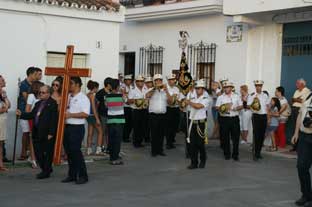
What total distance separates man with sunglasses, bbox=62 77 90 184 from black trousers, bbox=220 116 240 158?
4.48 metres

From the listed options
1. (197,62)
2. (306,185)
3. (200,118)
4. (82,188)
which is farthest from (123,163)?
(197,62)

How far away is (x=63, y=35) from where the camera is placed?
42.5 ft

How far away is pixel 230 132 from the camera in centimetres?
1304

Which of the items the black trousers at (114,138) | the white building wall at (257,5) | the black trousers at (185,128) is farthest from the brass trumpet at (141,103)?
the white building wall at (257,5)

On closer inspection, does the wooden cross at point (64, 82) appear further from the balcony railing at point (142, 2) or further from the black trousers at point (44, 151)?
the balcony railing at point (142, 2)

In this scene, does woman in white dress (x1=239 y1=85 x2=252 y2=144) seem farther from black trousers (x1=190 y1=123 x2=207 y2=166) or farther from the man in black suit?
the man in black suit

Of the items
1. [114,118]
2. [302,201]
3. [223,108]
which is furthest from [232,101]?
[302,201]

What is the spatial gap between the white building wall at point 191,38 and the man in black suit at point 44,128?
7.96m

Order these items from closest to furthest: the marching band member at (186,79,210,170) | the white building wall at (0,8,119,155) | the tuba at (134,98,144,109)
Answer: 1. the marching band member at (186,79,210,170)
2. the white building wall at (0,8,119,155)
3. the tuba at (134,98,144,109)

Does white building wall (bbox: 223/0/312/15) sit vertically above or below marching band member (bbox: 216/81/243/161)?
above

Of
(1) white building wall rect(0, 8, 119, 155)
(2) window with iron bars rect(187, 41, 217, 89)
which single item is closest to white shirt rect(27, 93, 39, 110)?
(1) white building wall rect(0, 8, 119, 155)

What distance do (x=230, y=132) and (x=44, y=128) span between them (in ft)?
16.5

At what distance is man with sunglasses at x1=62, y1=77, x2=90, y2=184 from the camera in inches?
368

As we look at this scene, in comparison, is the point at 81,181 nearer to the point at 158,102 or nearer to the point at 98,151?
the point at 98,151
